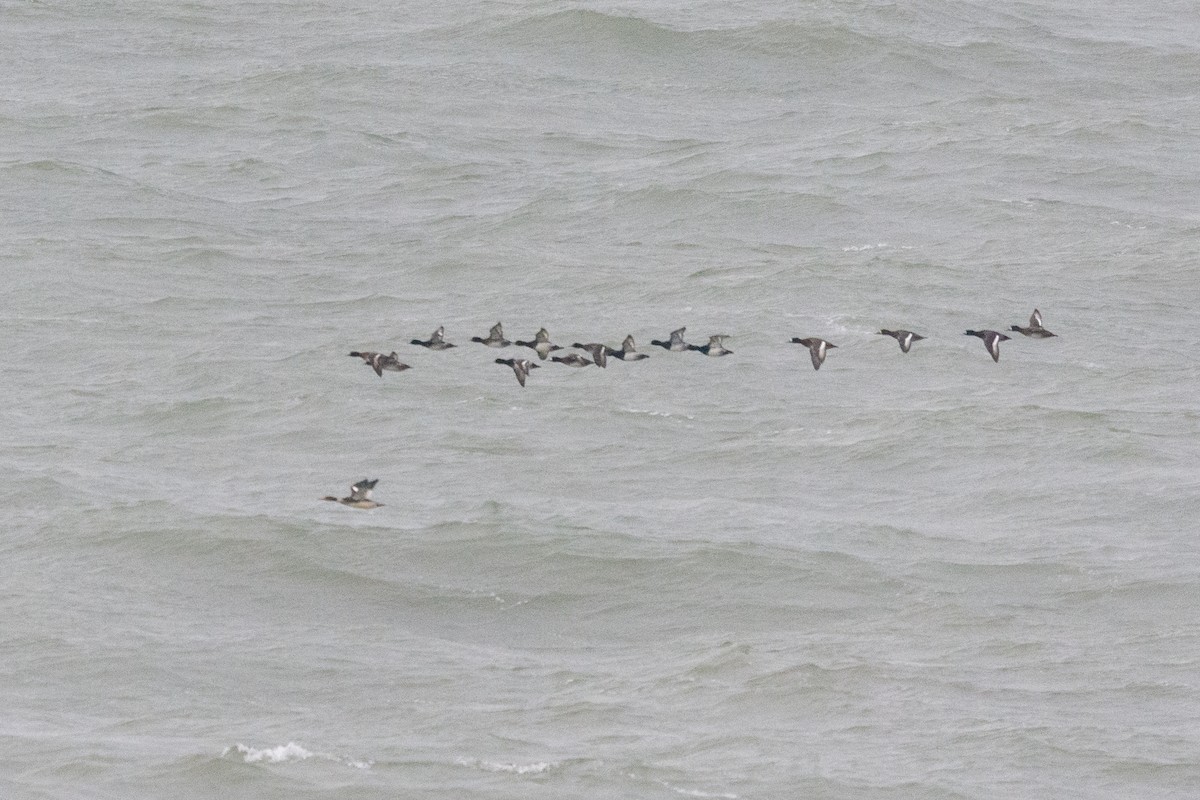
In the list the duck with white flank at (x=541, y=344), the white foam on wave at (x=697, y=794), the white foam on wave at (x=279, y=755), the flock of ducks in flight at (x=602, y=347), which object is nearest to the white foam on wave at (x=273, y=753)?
the white foam on wave at (x=279, y=755)

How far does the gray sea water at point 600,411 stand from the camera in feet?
88.2

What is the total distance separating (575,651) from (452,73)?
100 feet

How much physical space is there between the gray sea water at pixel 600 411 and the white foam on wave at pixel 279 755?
2.4 inches

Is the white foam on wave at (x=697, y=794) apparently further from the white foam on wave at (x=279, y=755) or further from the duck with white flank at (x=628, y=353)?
the duck with white flank at (x=628, y=353)

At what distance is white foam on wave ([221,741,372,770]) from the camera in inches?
1008

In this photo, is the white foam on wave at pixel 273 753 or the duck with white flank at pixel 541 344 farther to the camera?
the duck with white flank at pixel 541 344

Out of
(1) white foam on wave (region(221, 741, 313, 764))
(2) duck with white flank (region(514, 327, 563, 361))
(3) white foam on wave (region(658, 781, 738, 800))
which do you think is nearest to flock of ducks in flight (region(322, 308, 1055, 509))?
(2) duck with white flank (region(514, 327, 563, 361))

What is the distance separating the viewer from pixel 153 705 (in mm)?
27578

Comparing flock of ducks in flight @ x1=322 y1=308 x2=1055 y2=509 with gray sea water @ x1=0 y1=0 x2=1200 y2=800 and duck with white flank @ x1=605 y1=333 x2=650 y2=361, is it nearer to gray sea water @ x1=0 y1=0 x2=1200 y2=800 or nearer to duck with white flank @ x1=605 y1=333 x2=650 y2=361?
duck with white flank @ x1=605 y1=333 x2=650 y2=361

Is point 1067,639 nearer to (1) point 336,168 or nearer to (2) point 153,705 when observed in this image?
(2) point 153,705

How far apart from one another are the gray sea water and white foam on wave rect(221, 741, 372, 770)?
6cm

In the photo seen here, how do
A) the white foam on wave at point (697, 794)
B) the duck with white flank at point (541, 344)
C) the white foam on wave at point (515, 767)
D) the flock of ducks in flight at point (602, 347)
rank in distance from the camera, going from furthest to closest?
1. the duck with white flank at point (541, 344)
2. the flock of ducks in flight at point (602, 347)
3. the white foam on wave at point (515, 767)
4. the white foam on wave at point (697, 794)

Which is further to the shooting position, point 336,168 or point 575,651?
point 336,168

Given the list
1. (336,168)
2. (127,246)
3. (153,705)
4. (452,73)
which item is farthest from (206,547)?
(452,73)
